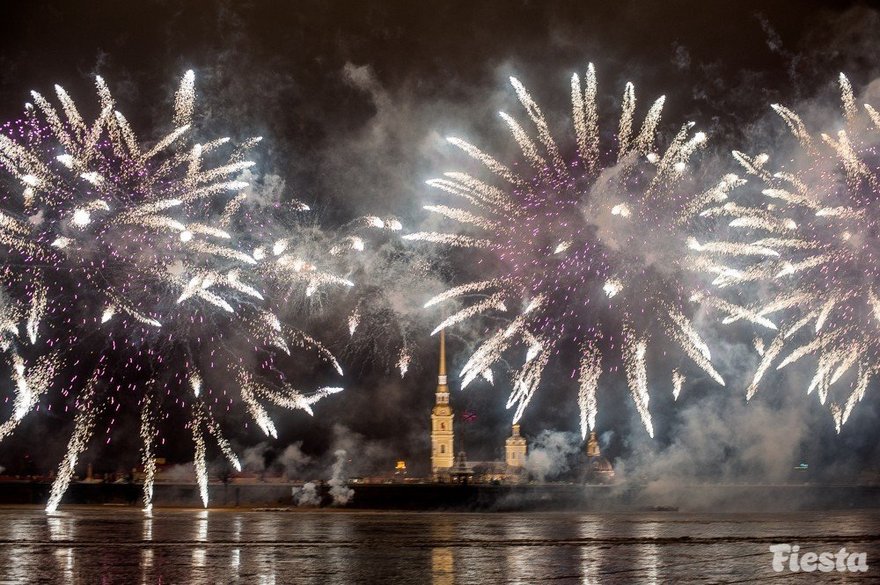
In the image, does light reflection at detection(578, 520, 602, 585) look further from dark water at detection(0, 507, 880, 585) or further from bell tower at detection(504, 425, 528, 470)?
bell tower at detection(504, 425, 528, 470)

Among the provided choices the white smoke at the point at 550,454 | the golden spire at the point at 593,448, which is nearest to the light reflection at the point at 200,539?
the white smoke at the point at 550,454

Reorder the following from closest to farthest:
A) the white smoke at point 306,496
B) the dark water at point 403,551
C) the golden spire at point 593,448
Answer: the dark water at point 403,551 → the white smoke at point 306,496 → the golden spire at point 593,448

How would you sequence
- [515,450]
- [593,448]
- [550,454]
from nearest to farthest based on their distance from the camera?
1. [550,454]
2. [593,448]
3. [515,450]

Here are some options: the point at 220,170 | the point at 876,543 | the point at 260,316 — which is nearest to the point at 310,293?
the point at 260,316

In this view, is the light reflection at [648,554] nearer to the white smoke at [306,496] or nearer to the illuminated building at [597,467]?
the white smoke at [306,496]

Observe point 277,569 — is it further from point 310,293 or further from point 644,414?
point 644,414

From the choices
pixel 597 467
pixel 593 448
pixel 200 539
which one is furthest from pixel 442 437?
pixel 200 539

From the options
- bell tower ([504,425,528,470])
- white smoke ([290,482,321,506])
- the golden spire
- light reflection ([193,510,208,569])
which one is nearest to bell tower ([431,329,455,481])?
bell tower ([504,425,528,470])

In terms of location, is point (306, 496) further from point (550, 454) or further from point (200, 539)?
point (550, 454)

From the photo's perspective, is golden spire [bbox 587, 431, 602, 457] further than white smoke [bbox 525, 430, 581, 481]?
Yes
